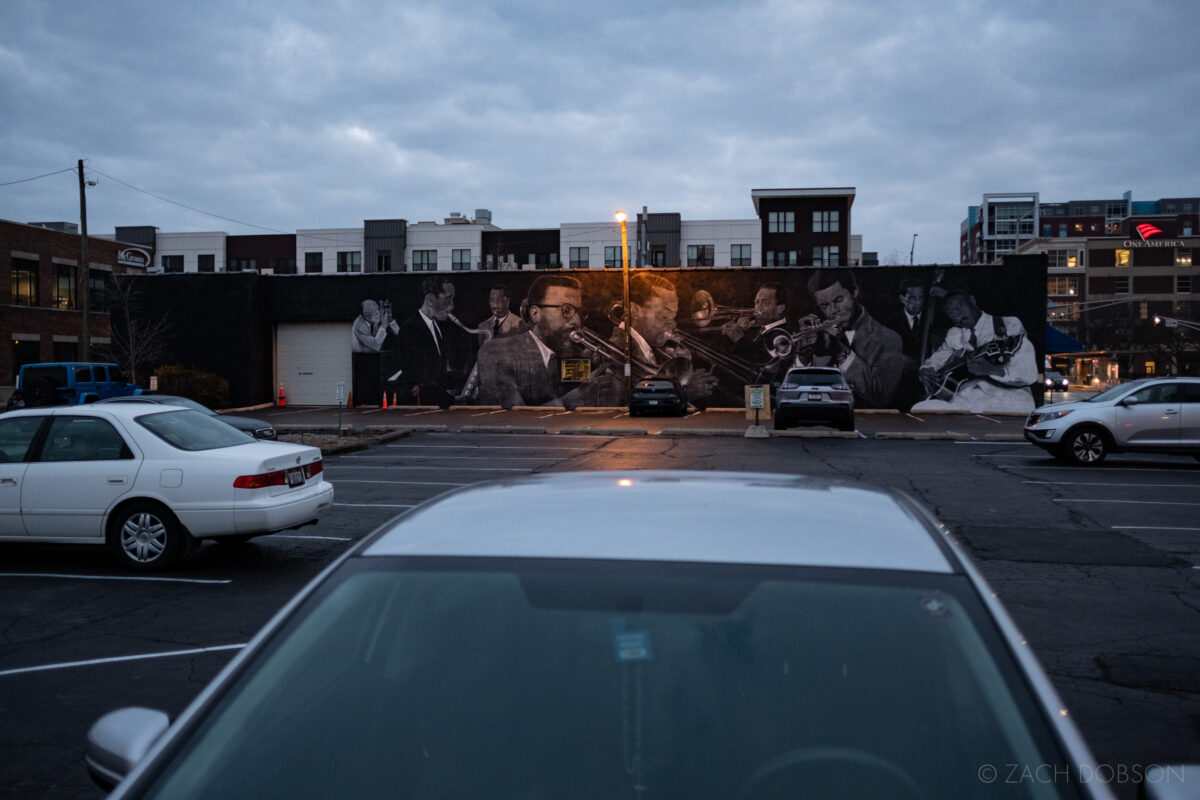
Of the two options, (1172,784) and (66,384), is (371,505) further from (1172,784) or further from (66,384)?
(66,384)

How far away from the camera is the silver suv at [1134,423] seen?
17.7 meters

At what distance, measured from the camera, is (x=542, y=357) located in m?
41.0

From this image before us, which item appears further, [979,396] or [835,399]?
[979,396]

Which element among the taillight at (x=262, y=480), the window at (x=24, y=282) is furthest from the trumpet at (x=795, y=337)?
the window at (x=24, y=282)

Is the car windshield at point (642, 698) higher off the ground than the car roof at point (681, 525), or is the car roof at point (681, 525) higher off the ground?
the car roof at point (681, 525)

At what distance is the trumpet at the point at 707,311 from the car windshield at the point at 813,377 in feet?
47.4

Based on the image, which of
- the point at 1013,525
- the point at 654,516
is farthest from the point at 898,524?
the point at 1013,525

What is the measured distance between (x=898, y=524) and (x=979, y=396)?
38507 millimetres

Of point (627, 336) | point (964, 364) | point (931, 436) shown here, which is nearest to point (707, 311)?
point (627, 336)

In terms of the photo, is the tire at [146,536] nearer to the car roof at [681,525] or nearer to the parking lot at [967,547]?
the parking lot at [967,547]

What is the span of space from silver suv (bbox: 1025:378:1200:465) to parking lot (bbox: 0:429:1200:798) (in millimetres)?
576

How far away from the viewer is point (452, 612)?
235 centimetres

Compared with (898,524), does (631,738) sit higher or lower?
lower

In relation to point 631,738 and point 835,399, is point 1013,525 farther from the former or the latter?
point 835,399
